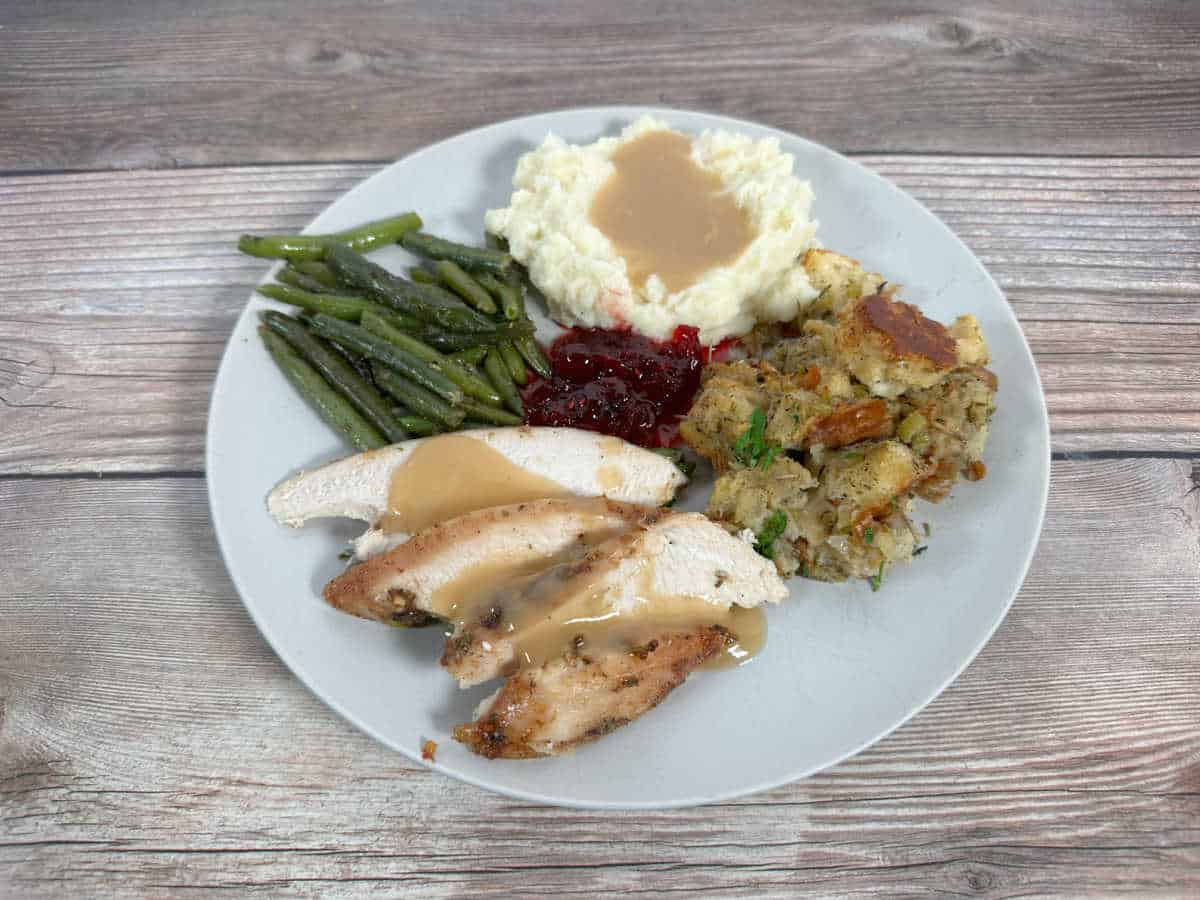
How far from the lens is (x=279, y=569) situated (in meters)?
3.86

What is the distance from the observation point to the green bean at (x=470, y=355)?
14.8 ft

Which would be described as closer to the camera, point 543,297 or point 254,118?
point 543,297

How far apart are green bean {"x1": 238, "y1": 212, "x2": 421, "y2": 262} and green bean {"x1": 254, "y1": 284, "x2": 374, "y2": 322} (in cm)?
24

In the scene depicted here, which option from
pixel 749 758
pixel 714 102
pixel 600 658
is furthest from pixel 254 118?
pixel 749 758

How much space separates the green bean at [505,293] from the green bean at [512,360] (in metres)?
0.14

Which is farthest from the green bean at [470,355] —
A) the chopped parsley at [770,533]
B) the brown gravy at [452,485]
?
the chopped parsley at [770,533]

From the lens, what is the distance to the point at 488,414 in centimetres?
439

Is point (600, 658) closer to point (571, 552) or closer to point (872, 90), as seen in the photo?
point (571, 552)

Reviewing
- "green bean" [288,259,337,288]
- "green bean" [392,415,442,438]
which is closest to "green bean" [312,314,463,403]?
"green bean" [392,415,442,438]

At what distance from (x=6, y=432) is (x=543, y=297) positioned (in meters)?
2.98

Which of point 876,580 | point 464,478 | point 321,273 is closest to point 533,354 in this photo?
point 464,478

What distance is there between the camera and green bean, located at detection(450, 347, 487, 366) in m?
4.50

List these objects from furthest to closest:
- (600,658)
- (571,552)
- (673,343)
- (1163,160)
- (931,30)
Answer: (931,30)
(1163,160)
(673,343)
(571,552)
(600,658)

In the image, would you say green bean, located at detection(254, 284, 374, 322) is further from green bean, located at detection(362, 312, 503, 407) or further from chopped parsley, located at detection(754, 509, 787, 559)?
chopped parsley, located at detection(754, 509, 787, 559)
